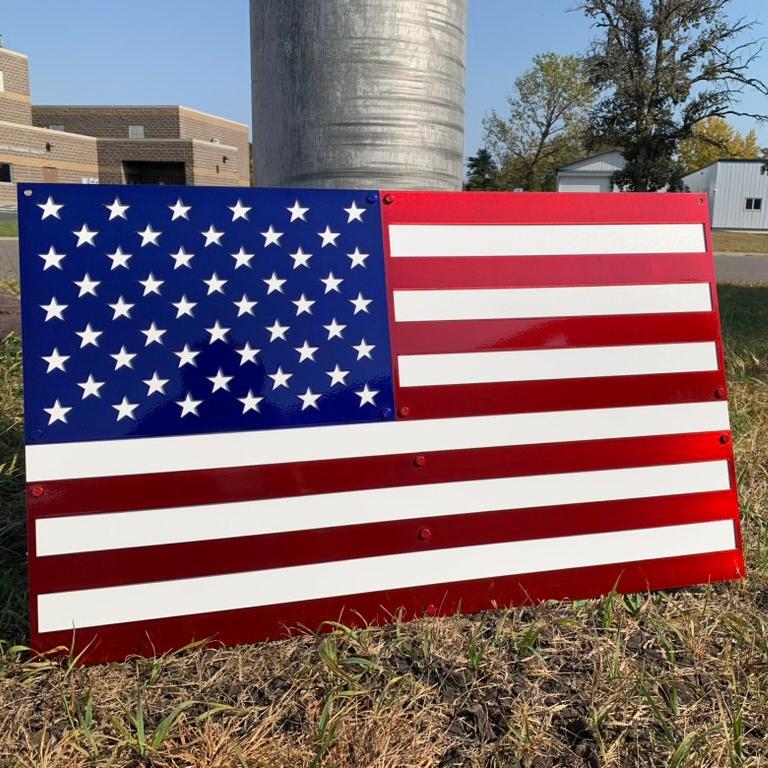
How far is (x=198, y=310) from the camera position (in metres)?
2.06

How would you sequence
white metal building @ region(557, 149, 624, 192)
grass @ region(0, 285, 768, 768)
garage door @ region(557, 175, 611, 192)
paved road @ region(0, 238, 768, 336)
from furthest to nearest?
garage door @ region(557, 175, 611, 192), white metal building @ region(557, 149, 624, 192), paved road @ region(0, 238, 768, 336), grass @ region(0, 285, 768, 768)

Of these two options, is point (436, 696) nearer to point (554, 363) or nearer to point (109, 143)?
point (554, 363)

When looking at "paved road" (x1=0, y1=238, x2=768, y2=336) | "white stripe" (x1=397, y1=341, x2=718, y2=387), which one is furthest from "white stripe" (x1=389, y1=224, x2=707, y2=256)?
"paved road" (x1=0, y1=238, x2=768, y2=336)

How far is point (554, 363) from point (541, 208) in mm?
521

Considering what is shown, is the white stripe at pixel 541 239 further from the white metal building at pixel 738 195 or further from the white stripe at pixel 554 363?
the white metal building at pixel 738 195

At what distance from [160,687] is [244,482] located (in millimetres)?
585

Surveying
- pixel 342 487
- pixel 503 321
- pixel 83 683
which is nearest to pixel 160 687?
pixel 83 683

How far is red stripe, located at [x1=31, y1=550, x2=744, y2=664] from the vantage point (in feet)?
6.52

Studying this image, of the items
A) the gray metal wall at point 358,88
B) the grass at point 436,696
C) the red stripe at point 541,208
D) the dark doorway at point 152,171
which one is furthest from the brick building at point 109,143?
the grass at point 436,696

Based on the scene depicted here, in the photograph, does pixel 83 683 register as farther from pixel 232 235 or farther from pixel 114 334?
pixel 232 235

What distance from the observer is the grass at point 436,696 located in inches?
66.3

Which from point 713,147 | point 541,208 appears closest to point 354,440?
point 541,208

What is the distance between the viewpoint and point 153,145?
5153 cm

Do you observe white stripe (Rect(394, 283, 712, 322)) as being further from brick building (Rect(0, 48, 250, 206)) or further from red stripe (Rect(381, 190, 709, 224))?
brick building (Rect(0, 48, 250, 206))
